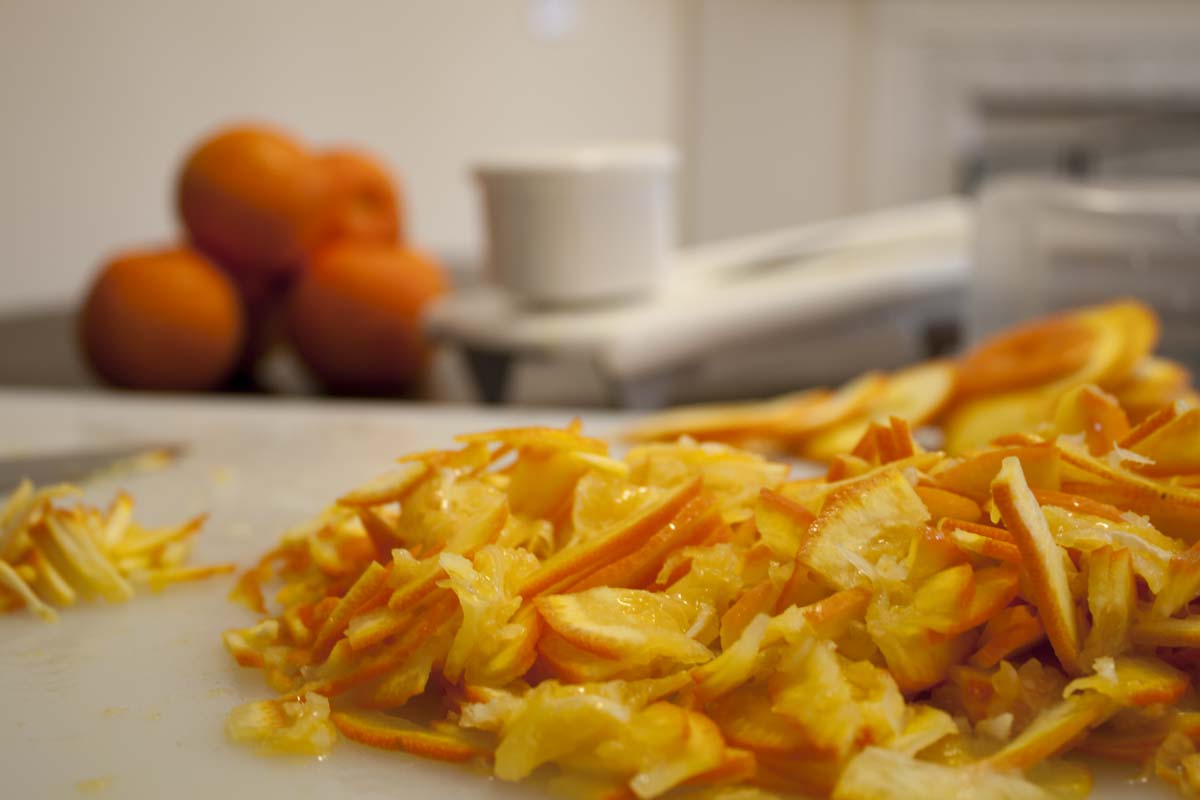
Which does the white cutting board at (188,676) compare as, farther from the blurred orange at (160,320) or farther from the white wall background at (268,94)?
the white wall background at (268,94)

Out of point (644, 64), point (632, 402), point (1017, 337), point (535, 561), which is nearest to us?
point (535, 561)

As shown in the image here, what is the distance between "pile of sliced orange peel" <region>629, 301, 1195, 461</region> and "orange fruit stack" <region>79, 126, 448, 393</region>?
Result: 34cm

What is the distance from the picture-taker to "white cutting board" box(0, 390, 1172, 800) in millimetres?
428

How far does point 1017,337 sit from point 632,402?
0.33 m

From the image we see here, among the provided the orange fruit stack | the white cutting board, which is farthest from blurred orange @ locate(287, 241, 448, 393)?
the white cutting board

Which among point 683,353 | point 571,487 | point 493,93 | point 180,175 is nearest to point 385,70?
point 493,93

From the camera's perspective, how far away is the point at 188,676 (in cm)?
52

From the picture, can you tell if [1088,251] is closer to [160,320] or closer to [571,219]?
[571,219]

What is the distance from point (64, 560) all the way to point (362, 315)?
0.53 m

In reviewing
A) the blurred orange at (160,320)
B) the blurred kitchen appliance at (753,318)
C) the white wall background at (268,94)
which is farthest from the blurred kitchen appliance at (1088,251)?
the white wall background at (268,94)

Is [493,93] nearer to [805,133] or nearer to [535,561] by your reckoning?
[805,133]

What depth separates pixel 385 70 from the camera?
7.36ft

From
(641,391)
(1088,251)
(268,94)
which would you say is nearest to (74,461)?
(641,391)

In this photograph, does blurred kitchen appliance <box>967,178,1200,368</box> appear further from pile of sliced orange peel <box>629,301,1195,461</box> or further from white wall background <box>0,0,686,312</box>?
white wall background <box>0,0,686,312</box>
